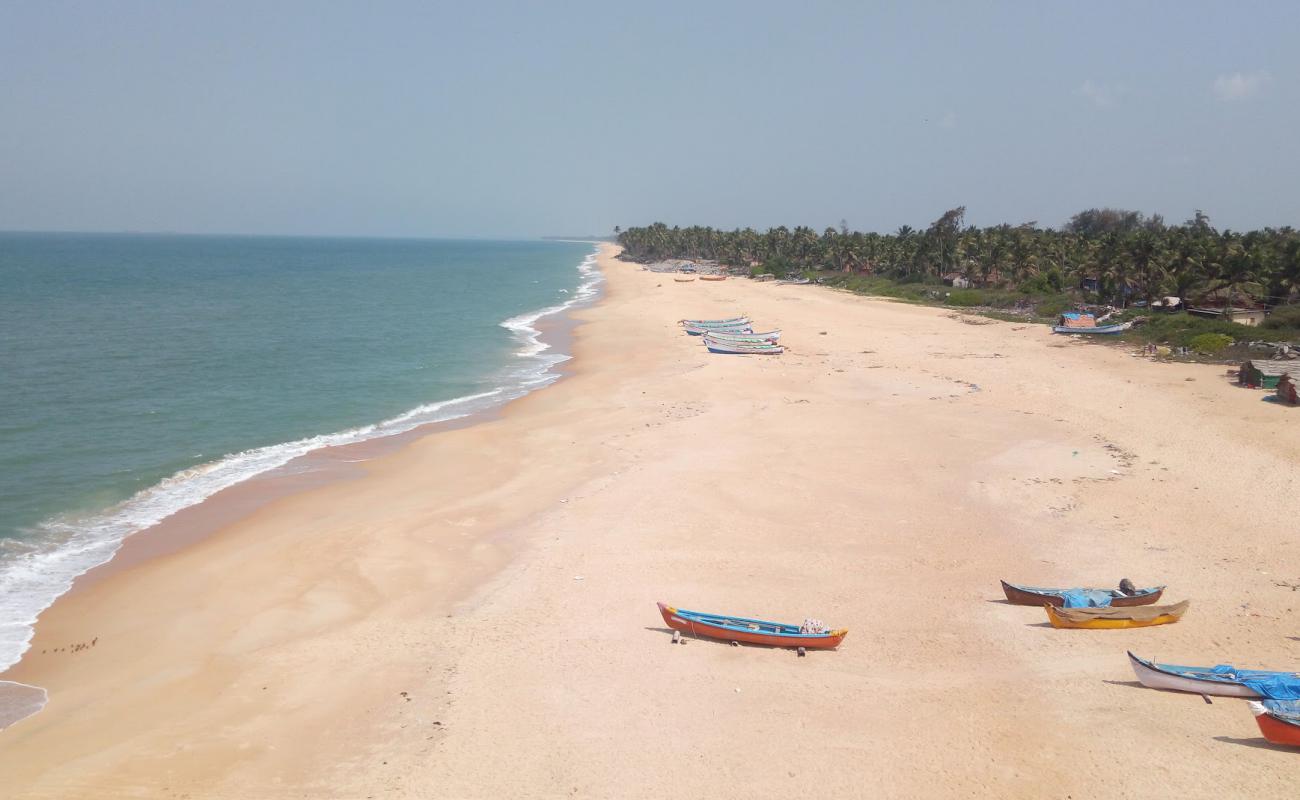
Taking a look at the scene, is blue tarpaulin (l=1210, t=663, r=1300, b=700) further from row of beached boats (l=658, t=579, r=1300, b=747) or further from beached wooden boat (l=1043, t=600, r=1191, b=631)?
beached wooden boat (l=1043, t=600, r=1191, b=631)

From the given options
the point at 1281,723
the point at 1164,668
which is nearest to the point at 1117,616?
the point at 1164,668

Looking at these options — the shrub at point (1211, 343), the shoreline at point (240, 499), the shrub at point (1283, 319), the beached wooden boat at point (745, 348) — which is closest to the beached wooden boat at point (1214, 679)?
the shoreline at point (240, 499)

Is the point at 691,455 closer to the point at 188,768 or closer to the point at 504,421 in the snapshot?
the point at 504,421

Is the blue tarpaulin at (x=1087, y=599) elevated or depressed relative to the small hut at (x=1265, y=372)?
depressed

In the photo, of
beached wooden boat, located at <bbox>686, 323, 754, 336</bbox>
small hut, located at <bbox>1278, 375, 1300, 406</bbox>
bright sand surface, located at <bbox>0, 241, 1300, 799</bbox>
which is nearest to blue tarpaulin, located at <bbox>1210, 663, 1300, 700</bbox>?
bright sand surface, located at <bbox>0, 241, 1300, 799</bbox>

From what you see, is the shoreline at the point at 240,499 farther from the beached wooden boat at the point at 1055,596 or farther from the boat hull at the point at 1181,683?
the boat hull at the point at 1181,683

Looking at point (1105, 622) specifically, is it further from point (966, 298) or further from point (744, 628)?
point (966, 298)
